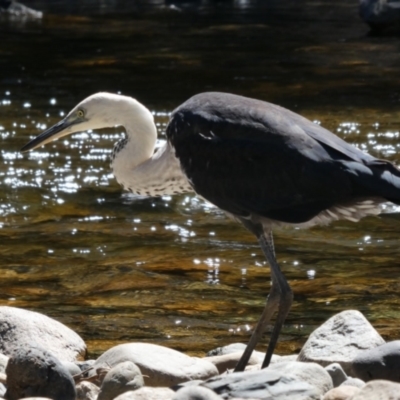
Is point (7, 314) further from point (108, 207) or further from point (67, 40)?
point (67, 40)

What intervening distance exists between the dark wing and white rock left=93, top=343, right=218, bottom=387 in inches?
37.2

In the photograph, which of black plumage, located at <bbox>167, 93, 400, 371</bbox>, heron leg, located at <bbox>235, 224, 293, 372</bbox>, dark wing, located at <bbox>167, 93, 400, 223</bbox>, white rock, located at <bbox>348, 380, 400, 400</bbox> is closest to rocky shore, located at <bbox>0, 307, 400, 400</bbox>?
white rock, located at <bbox>348, 380, 400, 400</bbox>

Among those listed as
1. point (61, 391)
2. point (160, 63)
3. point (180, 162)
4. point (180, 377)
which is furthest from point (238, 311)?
point (160, 63)

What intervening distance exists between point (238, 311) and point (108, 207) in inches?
113

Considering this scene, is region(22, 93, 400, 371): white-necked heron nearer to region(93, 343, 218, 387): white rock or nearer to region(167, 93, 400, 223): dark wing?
region(167, 93, 400, 223): dark wing

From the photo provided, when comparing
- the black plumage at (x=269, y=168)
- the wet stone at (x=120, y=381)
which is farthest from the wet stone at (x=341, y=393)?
the black plumage at (x=269, y=168)

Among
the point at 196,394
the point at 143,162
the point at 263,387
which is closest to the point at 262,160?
the point at 143,162

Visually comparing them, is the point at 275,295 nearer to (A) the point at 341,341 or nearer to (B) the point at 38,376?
(A) the point at 341,341

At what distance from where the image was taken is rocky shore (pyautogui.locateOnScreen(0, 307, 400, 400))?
4129 mm

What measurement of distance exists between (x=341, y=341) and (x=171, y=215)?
154 inches

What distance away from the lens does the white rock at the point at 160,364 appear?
4863mm

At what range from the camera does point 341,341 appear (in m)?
5.30

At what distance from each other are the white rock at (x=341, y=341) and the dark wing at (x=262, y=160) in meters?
0.58

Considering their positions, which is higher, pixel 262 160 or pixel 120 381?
pixel 262 160
